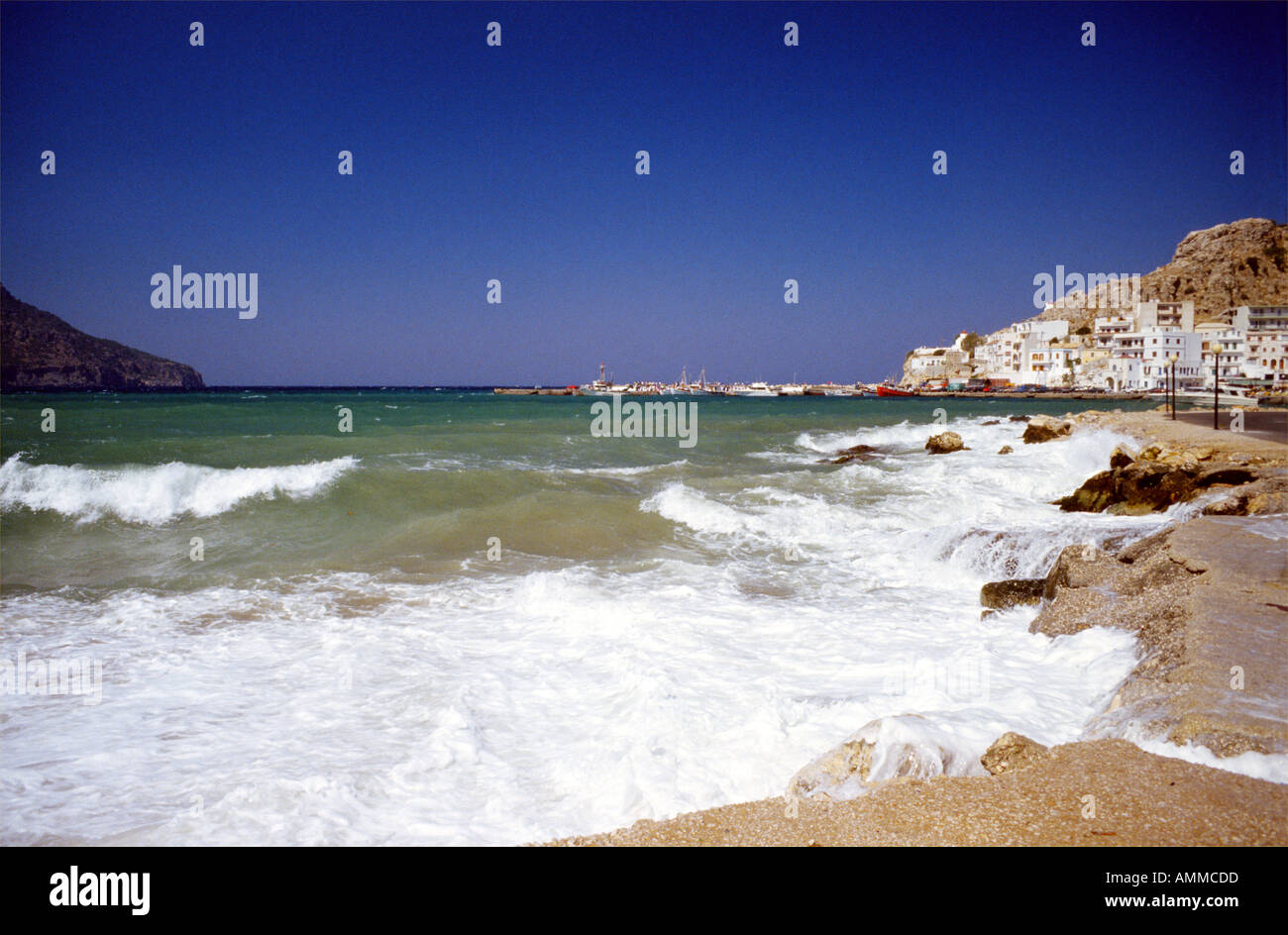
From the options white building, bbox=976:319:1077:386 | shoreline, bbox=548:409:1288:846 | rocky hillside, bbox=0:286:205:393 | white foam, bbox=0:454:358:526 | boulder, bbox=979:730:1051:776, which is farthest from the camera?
white building, bbox=976:319:1077:386

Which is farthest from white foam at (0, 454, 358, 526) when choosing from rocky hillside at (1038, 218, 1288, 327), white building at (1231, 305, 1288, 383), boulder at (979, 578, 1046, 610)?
rocky hillside at (1038, 218, 1288, 327)

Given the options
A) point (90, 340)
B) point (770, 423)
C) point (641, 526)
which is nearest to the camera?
point (641, 526)

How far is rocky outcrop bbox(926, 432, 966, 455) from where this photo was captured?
1039 inches

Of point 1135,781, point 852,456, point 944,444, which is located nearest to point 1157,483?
point 1135,781

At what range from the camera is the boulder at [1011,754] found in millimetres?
3910

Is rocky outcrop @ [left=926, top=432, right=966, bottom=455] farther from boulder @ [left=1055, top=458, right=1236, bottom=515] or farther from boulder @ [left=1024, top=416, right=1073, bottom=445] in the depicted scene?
boulder @ [left=1055, top=458, right=1236, bottom=515]

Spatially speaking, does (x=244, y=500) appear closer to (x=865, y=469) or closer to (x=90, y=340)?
(x=865, y=469)

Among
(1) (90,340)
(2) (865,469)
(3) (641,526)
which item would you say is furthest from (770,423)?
(1) (90,340)

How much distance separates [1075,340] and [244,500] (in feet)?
405

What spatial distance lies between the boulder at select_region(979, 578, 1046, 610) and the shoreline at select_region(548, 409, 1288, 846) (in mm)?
1669

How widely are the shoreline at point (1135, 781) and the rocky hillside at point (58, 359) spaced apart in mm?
101246

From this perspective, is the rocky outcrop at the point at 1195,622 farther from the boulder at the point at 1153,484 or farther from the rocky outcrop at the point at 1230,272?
the rocky outcrop at the point at 1230,272

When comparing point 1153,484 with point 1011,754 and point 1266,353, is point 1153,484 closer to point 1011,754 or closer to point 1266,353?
point 1011,754
